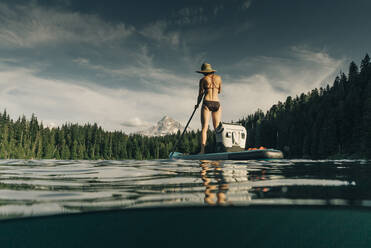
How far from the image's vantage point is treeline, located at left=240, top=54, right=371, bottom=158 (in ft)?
170

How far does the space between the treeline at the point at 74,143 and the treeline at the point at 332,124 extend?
33.2 metres

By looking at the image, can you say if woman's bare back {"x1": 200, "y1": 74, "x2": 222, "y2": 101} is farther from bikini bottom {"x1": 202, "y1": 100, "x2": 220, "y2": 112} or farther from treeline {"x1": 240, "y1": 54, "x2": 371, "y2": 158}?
treeline {"x1": 240, "y1": 54, "x2": 371, "y2": 158}

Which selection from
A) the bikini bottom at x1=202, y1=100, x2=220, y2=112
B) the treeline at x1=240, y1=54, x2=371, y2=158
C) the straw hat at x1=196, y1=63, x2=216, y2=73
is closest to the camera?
the bikini bottom at x1=202, y1=100, x2=220, y2=112

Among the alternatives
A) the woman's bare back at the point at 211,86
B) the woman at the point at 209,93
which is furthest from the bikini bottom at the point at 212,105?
the woman's bare back at the point at 211,86

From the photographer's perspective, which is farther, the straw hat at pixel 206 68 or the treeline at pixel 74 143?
the treeline at pixel 74 143

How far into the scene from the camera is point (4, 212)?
3082 mm

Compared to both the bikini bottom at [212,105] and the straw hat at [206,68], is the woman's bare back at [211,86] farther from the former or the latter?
the straw hat at [206,68]

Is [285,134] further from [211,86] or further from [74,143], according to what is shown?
[74,143]

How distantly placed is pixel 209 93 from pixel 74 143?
11118cm

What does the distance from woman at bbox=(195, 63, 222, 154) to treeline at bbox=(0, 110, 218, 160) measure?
89041 millimetres

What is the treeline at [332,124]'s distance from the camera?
5191 cm

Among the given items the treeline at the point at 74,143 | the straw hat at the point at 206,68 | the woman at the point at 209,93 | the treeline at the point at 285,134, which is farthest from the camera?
the treeline at the point at 74,143

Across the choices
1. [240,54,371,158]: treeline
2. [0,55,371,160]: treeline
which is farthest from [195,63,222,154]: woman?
[240,54,371,158]: treeline

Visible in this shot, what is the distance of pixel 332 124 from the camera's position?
56344mm
